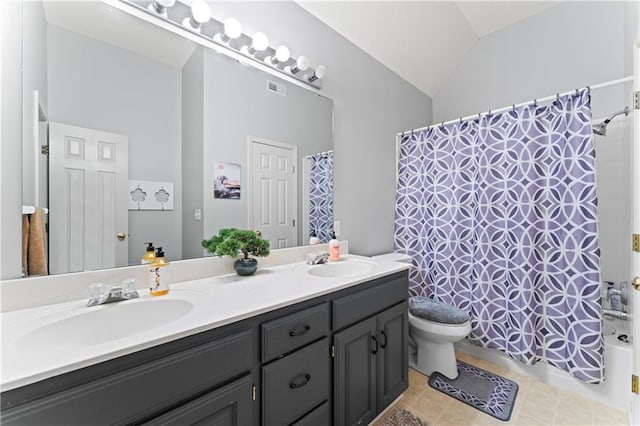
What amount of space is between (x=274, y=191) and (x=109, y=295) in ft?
3.06

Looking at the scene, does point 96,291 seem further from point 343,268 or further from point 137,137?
point 343,268

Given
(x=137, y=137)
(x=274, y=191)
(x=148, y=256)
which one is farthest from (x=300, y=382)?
(x=137, y=137)

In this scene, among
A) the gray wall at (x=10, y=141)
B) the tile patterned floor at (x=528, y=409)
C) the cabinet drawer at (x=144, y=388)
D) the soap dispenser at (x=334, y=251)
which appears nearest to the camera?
the cabinet drawer at (x=144, y=388)

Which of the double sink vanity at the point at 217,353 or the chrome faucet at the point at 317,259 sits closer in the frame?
the double sink vanity at the point at 217,353

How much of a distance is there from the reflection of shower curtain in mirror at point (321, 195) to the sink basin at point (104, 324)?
3.30 ft

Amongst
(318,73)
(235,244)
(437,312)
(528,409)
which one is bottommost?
(528,409)

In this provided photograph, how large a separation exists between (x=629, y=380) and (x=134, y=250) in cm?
274

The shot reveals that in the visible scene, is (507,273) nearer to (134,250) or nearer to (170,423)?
(170,423)

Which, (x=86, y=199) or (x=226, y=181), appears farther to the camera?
(x=226, y=181)

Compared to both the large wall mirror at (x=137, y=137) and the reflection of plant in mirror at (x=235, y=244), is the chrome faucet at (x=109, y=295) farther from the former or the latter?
the reflection of plant in mirror at (x=235, y=244)

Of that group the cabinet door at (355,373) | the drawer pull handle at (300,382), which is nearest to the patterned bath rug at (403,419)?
the cabinet door at (355,373)

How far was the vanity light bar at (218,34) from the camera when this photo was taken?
1.21 meters

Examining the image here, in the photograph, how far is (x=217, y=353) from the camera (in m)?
0.84

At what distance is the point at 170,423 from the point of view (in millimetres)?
750
